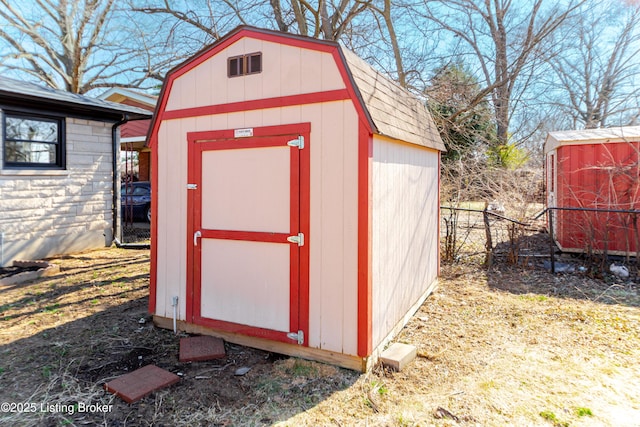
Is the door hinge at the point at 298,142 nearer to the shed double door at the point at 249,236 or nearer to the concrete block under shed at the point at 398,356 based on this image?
the shed double door at the point at 249,236

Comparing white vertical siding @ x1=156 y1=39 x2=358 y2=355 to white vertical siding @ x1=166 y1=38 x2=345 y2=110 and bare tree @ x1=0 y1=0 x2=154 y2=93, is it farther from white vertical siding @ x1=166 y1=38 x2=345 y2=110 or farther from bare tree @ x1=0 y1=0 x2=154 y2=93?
bare tree @ x1=0 y1=0 x2=154 y2=93

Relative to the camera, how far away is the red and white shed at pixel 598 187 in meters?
6.89

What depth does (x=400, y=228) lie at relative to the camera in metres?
4.20

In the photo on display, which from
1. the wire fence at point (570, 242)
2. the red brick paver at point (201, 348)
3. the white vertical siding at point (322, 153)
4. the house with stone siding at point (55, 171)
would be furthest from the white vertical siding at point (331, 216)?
the house with stone siding at point (55, 171)

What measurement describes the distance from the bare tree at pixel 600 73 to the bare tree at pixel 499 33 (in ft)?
15.8

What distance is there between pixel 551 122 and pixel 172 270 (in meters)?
21.0

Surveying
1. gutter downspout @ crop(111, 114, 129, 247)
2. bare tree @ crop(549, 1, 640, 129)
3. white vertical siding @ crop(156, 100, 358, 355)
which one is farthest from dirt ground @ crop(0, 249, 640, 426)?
bare tree @ crop(549, 1, 640, 129)

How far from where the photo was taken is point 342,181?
11.0 ft

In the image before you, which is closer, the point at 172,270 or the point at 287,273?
the point at 287,273

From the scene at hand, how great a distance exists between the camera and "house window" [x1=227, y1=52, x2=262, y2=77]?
374cm

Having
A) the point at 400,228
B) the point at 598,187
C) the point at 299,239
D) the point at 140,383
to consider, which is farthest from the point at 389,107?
the point at 598,187

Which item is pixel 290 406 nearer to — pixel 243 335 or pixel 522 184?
pixel 243 335

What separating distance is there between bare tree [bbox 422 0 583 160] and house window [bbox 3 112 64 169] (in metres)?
7.50

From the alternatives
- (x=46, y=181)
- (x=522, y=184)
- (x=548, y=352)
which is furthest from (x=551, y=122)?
(x=46, y=181)
